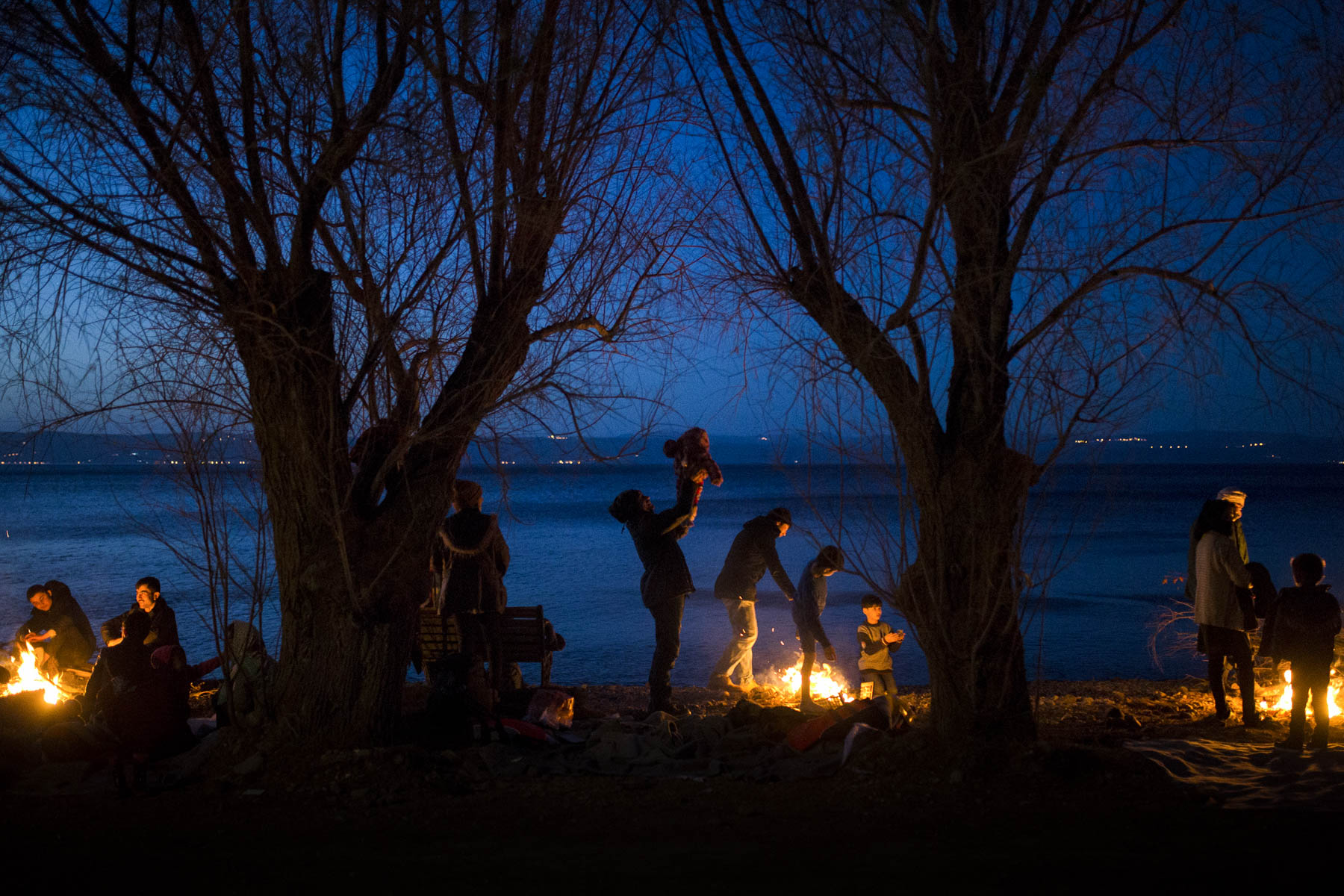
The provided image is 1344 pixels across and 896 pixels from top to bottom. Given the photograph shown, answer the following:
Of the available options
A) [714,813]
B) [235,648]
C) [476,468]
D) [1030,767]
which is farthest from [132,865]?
[1030,767]

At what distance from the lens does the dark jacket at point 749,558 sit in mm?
8398

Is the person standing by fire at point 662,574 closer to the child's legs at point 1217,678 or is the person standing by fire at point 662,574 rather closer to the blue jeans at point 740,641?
the blue jeans at point 740,641

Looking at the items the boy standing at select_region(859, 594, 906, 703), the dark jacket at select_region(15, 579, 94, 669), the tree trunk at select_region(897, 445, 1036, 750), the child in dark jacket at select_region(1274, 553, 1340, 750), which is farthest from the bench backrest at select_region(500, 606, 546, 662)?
the child in dark jacket at select_region(1274, 553, 1340, 750)

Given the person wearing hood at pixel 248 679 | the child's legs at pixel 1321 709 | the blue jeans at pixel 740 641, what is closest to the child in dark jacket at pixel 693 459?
the blue jeans at pixel 740 641

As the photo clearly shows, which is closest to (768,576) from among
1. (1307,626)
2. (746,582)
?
(746,582)

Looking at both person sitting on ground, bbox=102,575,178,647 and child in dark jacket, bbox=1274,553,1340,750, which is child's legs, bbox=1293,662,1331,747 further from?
person sitting on ground, bbox=102,575,178,647

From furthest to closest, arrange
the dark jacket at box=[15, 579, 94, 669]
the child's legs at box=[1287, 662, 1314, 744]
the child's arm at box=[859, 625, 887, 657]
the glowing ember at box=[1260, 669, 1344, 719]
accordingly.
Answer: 1. the dark jacket at box=[15, 579, 94, 669]
2. the child's arm at box=[859, 625, 887, 657]
3. the glowing ember at box=[1260, 669, 1344, 719]
4. the child's legs at box=[1287, 662, 1314, 744]

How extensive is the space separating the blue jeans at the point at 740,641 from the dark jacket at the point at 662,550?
1020mm

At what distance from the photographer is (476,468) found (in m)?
6.84

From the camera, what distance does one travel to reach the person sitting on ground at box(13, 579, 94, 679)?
26.0 feet

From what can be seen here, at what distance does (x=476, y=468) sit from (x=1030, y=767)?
13.3 ft

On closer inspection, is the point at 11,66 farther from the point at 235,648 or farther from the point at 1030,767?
the point at 1030,767

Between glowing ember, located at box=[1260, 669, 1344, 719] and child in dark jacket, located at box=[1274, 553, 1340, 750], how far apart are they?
0.53m

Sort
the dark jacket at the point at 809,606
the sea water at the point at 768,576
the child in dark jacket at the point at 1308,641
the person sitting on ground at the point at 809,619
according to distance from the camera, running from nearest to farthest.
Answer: the child in dark jacket at the point at 1308,641
the sea water at the point at 768,576
the person sitting on ground at the point at 809,619
the dark jacket at the point at 809,606
